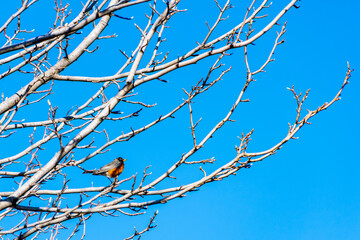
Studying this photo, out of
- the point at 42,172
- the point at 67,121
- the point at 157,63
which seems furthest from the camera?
the point at 67,121

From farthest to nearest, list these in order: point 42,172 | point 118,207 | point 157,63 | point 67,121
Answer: point 67,121
point 157,63
point 118,207
point 42,172

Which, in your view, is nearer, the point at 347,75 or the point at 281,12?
the point at 347,75

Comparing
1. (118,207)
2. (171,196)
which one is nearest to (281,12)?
(171,196)

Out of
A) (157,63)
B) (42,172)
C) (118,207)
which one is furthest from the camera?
(157,63)

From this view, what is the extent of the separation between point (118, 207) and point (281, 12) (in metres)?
2.34

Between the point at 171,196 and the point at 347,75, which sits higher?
the point at 347,75

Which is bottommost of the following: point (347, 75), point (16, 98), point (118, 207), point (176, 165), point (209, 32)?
point (118, 207)

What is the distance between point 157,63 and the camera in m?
4.04

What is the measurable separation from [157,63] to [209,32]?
568 millimetres

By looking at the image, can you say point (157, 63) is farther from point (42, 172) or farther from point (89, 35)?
point (42, 172)

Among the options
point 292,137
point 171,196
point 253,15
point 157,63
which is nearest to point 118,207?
point 171,196

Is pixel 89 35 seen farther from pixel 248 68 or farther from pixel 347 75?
pixel 347 75

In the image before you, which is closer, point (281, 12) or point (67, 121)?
point (281, 12)

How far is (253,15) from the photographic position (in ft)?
13.4
